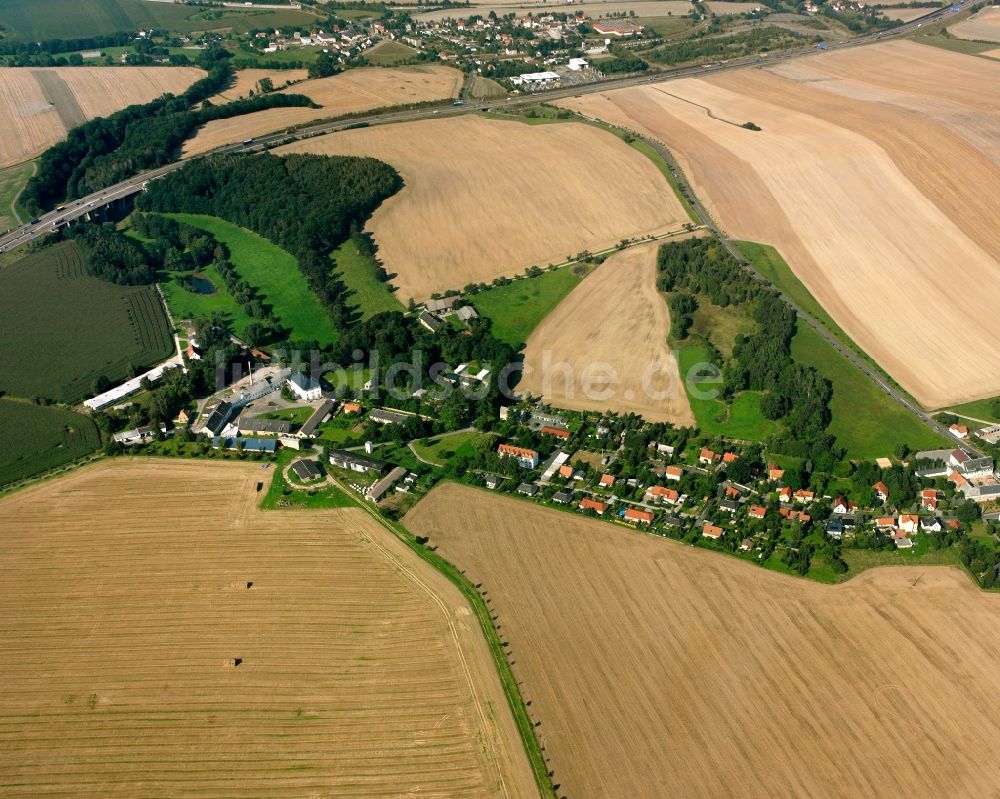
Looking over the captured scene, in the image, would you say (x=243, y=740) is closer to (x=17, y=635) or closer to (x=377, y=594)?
(x=377, y=594)

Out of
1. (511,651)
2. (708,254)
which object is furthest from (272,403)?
(708,254)

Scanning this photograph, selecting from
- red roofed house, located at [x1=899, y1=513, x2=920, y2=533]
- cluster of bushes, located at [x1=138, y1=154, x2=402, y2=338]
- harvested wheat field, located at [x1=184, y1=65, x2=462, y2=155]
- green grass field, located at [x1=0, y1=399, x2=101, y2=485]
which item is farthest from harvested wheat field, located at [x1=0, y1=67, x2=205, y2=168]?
red roofed house, located at [x1=899, y1=513, x2=920, y2=533]

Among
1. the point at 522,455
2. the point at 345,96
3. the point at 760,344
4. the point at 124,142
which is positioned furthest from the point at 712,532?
the point at 345,96

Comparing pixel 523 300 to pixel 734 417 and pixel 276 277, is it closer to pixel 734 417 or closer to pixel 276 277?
pixel 734 417

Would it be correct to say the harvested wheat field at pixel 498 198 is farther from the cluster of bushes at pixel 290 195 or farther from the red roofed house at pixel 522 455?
the red roofed house at pixel 522 455

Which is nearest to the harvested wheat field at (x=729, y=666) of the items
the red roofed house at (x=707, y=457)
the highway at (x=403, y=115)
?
the red roofed house at (x=707, y=457)

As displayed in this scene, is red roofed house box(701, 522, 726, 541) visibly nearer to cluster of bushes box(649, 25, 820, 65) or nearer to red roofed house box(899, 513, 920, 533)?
red roofed house box(899, 513, 920, 533)
